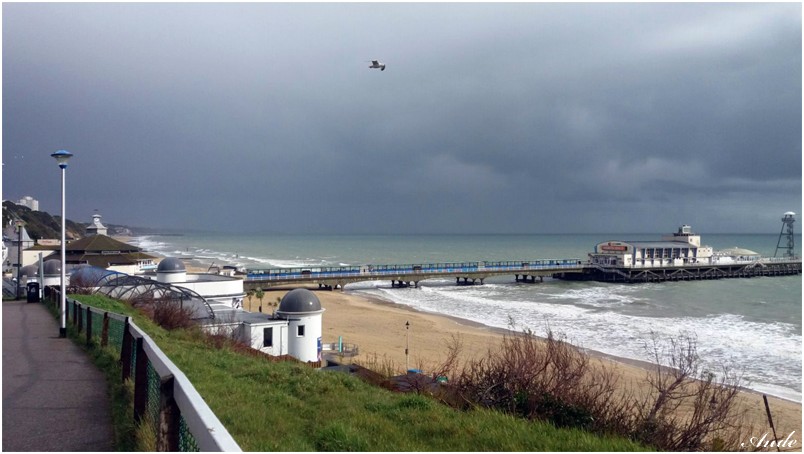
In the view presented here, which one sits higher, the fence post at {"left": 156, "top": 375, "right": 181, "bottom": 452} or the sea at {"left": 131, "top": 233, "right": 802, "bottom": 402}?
the fence post at {"left": 156, "top": 375, "right": 181, "bottom": 452}

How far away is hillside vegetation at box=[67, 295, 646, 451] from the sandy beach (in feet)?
20.2

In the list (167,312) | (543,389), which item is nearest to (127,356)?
(543,389)

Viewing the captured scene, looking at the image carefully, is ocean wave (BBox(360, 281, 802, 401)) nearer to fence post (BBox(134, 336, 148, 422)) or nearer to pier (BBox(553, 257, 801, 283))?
fence post (BBox(134, 336, 148, 422))

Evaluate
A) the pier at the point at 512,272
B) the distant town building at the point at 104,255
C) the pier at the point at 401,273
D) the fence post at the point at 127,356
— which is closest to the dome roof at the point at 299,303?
the fence post at the point at 127,356

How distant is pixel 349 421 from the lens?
648 centimetres

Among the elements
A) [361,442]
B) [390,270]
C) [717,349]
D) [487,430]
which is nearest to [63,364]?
[361,442]

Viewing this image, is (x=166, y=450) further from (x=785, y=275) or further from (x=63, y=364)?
(x=785, y=275)

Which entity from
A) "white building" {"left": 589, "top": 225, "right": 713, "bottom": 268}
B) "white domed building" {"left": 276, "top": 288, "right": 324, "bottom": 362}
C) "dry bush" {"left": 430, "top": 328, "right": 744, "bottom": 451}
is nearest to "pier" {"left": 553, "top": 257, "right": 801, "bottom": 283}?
"white building" {"left": 589, "top": 225, "right": 713, "bottom": 268}

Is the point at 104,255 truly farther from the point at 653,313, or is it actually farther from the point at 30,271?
the point at 653,313

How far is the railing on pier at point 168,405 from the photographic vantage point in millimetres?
3078

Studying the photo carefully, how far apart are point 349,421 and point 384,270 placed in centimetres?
5089

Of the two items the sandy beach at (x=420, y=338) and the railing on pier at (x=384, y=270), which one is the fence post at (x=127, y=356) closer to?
the sandy beach at (x=420, y=338)

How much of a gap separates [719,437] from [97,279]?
958 inches

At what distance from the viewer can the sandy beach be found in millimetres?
16250
